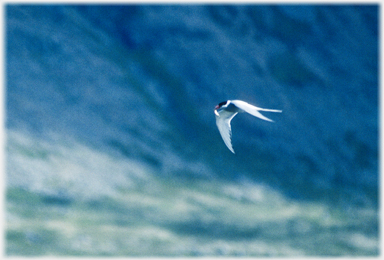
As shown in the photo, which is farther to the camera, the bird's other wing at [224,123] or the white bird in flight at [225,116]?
the bird's other wing at [224,123]

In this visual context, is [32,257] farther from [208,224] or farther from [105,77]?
[105,77]

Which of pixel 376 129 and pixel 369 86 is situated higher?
pixel 369 86

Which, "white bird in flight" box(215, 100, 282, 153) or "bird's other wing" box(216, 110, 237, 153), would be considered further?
"bird's other wing" box(216, 110, 237, 153)

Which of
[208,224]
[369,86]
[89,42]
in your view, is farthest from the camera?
[369,86]

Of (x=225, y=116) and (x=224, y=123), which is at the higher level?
(x=225, y=116)

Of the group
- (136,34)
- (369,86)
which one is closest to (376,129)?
(369,86)

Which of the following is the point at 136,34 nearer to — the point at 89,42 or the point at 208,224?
the point at 89,42

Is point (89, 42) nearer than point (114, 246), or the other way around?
point (114, 246)

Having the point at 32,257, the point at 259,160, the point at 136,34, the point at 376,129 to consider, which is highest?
the point at 136,34

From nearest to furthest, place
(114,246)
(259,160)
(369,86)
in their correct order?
(114,246), (259,160), (369,86)

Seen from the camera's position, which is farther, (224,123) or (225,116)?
(225,116)
